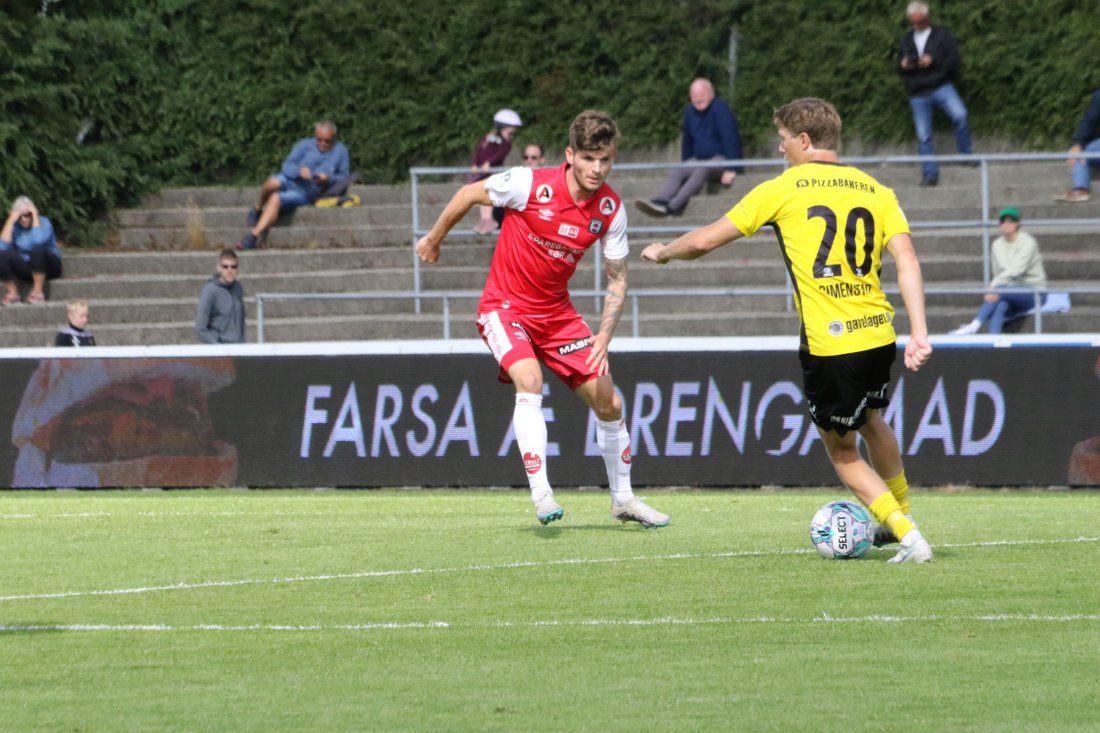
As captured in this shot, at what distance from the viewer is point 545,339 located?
34.0 ft

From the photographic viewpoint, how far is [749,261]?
20.6 meters

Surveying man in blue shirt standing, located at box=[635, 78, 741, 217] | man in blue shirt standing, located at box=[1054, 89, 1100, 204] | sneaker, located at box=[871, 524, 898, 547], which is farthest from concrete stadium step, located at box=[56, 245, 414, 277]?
sneaker, located at box=[871, 524, 898, 547]

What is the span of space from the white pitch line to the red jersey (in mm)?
3340

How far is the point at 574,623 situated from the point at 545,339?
3.38 meters

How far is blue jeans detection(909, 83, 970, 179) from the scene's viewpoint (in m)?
21.1

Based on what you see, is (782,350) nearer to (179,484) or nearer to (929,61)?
(179,484)

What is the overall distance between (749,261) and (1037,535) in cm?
1063

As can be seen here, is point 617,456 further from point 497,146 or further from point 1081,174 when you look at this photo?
point 497,146

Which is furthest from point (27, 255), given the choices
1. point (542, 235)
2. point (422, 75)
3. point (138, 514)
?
point (542, 235)

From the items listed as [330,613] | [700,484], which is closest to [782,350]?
[700,484]

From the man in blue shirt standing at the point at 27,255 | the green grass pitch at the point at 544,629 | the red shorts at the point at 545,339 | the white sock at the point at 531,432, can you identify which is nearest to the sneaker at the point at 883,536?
the green grass pitch at the point at 544,629

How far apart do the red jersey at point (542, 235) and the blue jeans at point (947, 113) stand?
11542mm

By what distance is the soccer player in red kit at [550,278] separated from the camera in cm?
994

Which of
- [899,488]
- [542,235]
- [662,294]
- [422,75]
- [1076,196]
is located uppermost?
[422,75]
